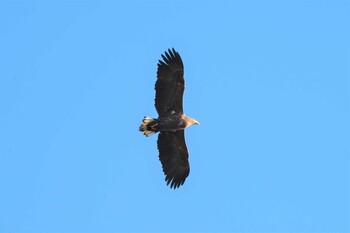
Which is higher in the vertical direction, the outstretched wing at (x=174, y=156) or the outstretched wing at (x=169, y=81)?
the outstretched wing at (x=169, y=81)

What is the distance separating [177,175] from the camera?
26.0 m

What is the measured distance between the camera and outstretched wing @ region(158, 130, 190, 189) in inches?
1011

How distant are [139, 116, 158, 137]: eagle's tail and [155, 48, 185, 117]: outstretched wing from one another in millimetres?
414

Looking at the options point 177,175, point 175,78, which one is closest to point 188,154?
point 177,175

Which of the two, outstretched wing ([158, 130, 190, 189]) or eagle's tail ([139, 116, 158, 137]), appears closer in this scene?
eagle's tail ([139, 116, 158, 137])

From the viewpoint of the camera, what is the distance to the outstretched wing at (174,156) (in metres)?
25.7

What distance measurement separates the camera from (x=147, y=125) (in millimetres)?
24844

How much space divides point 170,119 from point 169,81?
3.33 feet

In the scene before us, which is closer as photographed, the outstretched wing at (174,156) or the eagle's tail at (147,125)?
the eagle's tail at (147,125)

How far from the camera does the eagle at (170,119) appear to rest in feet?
81.8

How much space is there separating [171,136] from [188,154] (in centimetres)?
73

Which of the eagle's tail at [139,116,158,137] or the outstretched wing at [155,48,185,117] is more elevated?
the outstretched wing at [155,48,185,117]

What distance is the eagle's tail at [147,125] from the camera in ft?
81.4

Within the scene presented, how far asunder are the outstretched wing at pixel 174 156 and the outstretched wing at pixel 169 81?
3.06 ft
